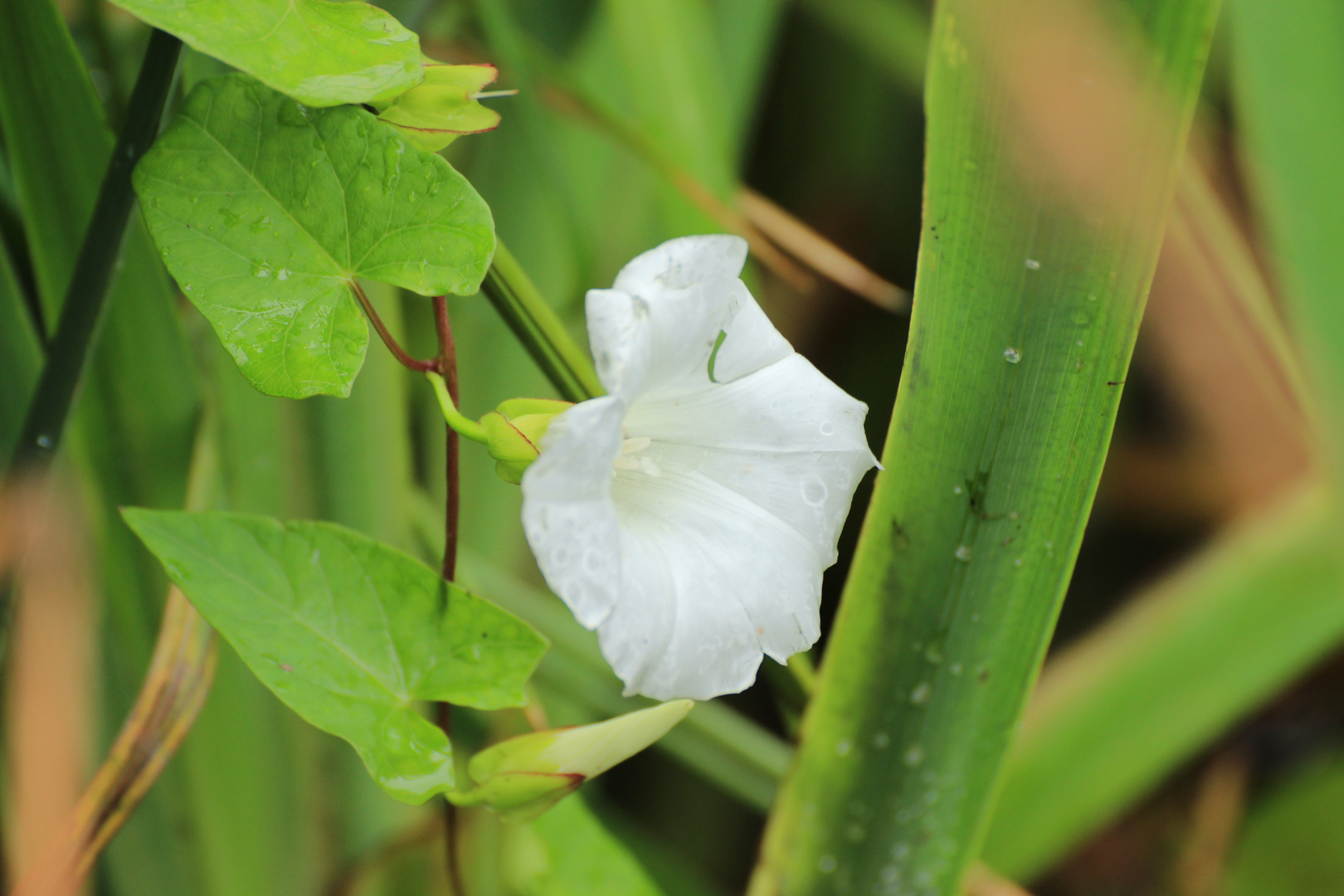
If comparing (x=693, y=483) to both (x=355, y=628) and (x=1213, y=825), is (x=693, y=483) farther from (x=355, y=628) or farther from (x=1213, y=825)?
(x=1213, y=825)

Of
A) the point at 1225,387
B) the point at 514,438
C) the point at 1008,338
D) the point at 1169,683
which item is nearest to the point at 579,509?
the point at 514,438

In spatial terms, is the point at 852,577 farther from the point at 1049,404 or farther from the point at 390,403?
the point at 390,403

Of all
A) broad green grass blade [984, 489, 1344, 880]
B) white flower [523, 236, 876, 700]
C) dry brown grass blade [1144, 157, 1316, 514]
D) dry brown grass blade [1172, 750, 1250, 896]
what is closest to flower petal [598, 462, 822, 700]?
white flower [523, 236, 876, 700]

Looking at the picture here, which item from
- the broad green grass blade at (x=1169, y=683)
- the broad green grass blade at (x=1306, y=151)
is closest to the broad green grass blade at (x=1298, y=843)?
the broad green grass blade at (x=1169, y=683)

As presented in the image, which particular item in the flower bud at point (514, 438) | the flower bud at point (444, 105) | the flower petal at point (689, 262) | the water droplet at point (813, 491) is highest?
the flower bud at point (444, 105)

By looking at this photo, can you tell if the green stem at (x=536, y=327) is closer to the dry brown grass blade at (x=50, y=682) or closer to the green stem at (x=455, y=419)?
the green stem at (x=455, y=419)

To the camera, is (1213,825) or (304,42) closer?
(304,42)

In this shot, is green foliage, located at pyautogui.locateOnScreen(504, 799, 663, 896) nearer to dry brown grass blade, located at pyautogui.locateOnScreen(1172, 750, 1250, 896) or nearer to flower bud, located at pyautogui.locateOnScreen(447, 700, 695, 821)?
flower bud, located at pyautogui.locateOnScreen(447, 700, 695, 821)
